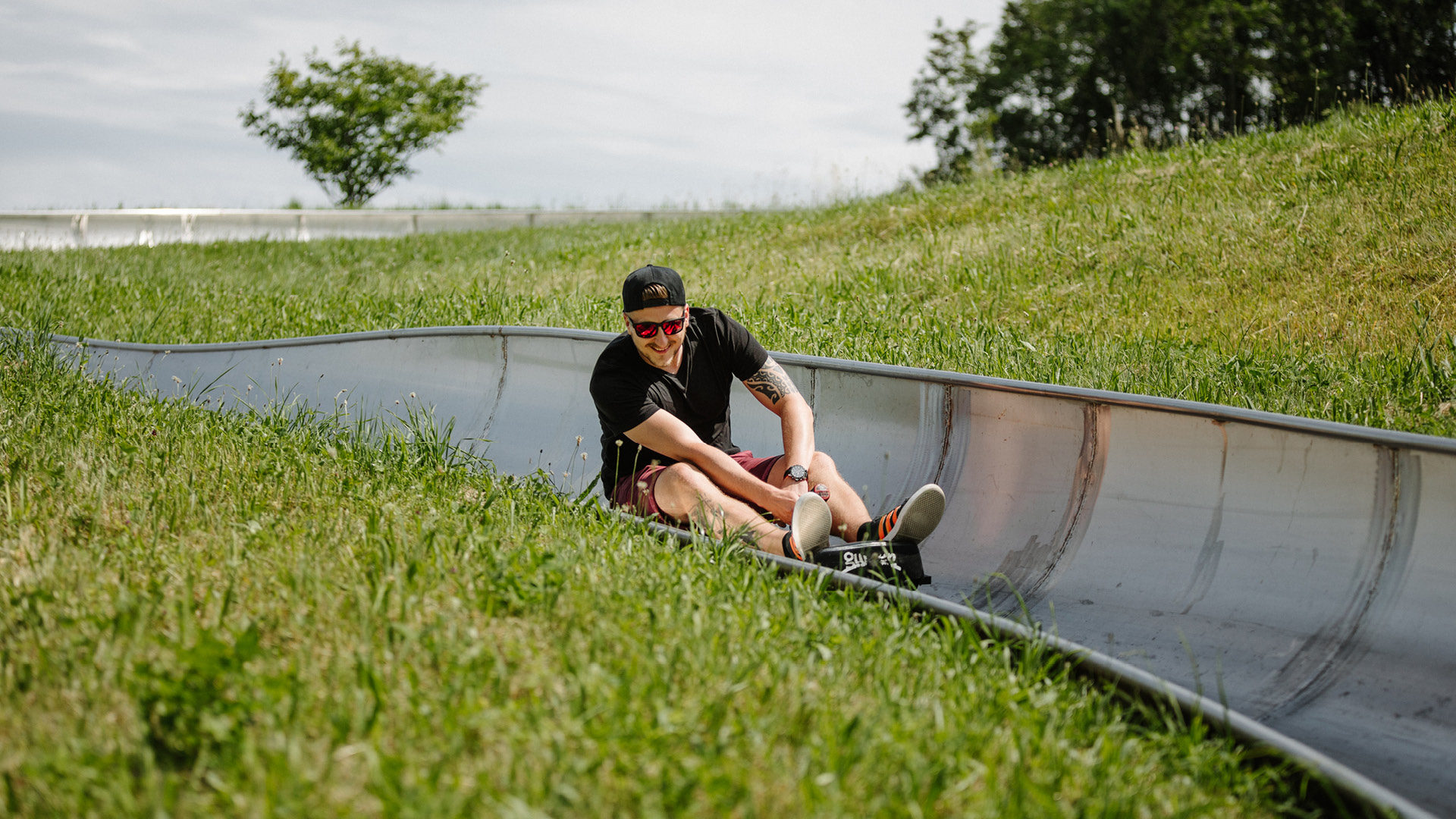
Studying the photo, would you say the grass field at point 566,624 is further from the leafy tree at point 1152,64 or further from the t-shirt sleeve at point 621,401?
the leafy tree at point 1152,64

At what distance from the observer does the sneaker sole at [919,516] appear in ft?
12.6

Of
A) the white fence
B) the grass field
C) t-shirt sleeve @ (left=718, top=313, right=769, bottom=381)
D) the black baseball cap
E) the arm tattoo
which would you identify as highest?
the white fence

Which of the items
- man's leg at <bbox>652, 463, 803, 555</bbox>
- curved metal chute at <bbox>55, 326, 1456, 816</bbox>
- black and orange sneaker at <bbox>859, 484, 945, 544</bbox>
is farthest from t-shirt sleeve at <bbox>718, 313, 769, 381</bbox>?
black and orange sneaker at <bbox>859, 484, 945, 544</bbox>

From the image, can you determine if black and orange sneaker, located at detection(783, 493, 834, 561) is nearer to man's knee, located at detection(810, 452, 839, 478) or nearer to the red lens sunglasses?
man's knee, located at detection(810, 452, 839, 478)

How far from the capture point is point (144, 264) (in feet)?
39.9

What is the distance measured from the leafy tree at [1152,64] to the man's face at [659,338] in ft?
63.0

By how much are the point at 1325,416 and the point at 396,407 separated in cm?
507

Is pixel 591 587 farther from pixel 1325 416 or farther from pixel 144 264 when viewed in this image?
pixel 144 264

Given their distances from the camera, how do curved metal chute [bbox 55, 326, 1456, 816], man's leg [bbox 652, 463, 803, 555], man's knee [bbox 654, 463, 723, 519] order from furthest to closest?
1. man's knee [bbox 654, 463, 723, 519]
2. man's leg [bbox 652, 463, 803, 555]
3. curved metal chute [bbox 55, 326, 1456, 816]

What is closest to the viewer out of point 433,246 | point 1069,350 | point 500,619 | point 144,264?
point 500,619

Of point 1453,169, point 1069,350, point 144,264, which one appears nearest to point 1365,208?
point 1453,169

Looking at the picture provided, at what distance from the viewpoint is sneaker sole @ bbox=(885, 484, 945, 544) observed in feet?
12.6

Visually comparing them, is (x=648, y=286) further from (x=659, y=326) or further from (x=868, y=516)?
(x=868, y=516)

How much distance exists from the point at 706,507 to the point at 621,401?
588mm
